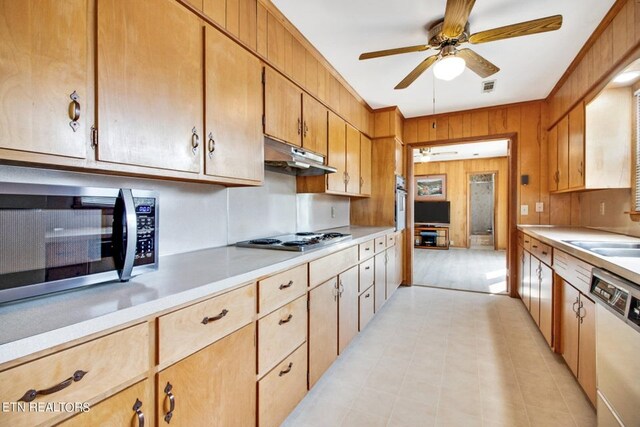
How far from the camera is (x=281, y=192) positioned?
2600mm

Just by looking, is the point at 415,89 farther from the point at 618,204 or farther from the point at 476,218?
the point at 476,218

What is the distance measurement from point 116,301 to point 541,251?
2988 mm

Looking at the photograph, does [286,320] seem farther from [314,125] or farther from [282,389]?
[314,125]

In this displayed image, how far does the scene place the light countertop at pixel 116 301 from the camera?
0.63 m

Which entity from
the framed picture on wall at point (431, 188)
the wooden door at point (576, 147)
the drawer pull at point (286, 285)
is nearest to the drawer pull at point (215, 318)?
the drawer pull at point (286, 285)

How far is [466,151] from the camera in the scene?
672cm

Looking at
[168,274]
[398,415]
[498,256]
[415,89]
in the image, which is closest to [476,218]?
[498,256]

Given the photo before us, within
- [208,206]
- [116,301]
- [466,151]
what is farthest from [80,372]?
[466,151]

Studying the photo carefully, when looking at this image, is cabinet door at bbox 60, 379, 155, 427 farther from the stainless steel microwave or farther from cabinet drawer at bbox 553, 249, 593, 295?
Answer: cabinet drawer at bbox 553, 249, 593, 295

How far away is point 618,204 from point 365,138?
8.30 feet

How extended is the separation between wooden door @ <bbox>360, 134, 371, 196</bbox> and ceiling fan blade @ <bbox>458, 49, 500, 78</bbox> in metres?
1.58

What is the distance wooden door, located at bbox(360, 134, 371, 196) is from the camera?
362 cm

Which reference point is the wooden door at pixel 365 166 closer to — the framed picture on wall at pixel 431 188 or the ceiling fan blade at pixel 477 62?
the ceiling fan blade at pixel 477 62

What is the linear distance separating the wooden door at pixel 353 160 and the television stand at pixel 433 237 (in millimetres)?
5325
